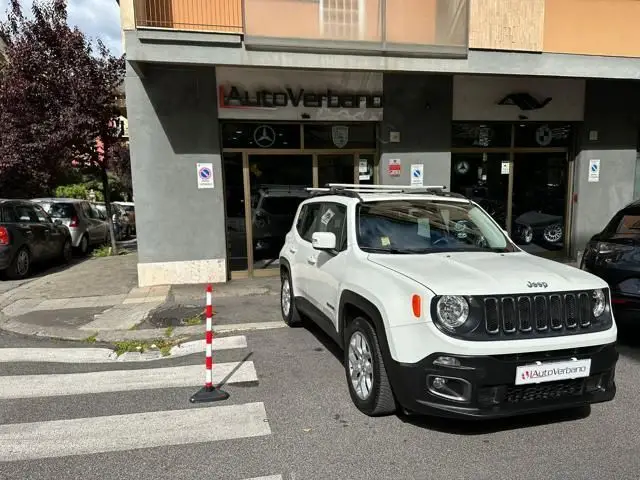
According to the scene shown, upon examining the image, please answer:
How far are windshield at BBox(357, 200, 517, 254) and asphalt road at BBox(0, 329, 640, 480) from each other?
1405 mm

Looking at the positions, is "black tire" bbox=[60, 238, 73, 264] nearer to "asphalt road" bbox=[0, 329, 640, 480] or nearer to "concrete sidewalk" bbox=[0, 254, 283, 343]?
"concrete sidewalk" bbox=[0, 254, 283, 343]

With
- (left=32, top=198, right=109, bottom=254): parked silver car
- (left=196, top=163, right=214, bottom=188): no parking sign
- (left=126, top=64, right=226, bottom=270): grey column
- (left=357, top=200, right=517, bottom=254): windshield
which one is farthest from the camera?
(left=32, top=198, right=109, bottom=254): parked silver car

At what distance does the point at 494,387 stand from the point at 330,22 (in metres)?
7.03

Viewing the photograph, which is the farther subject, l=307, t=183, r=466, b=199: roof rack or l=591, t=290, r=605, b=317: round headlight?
l=307, t=183, r=466, b=199: roof rack

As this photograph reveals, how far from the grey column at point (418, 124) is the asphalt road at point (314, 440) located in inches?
239

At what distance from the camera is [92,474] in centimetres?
315

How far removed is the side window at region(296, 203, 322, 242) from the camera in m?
5.73

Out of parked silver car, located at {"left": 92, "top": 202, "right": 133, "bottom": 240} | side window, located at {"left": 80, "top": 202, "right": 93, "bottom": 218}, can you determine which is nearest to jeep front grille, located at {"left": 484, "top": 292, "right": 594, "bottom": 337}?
side window, located at {"left": 80, "top": 202, "right": 93, "bottom": 218}

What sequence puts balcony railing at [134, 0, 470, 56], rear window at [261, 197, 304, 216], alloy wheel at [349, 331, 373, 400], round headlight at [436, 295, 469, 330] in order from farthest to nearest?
1. rear window at [261, 197, 304, 216]
2. balcony railing at [134, 0, 470, 56]
3. alloy wheel at [349, 331, 373, 400]
4. round headlight at [436, 295, 469, 330]

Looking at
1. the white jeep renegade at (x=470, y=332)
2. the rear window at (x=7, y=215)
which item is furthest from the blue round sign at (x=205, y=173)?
the white jeep renegade at (x=470, y=332)

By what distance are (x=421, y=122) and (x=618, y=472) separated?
25.6 feet

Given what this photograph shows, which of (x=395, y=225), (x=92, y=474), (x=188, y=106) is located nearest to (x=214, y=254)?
(x=188, y=106)

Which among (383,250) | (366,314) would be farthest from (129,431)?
(383,250)

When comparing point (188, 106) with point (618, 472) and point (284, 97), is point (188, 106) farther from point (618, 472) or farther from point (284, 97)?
point (618, 472)
